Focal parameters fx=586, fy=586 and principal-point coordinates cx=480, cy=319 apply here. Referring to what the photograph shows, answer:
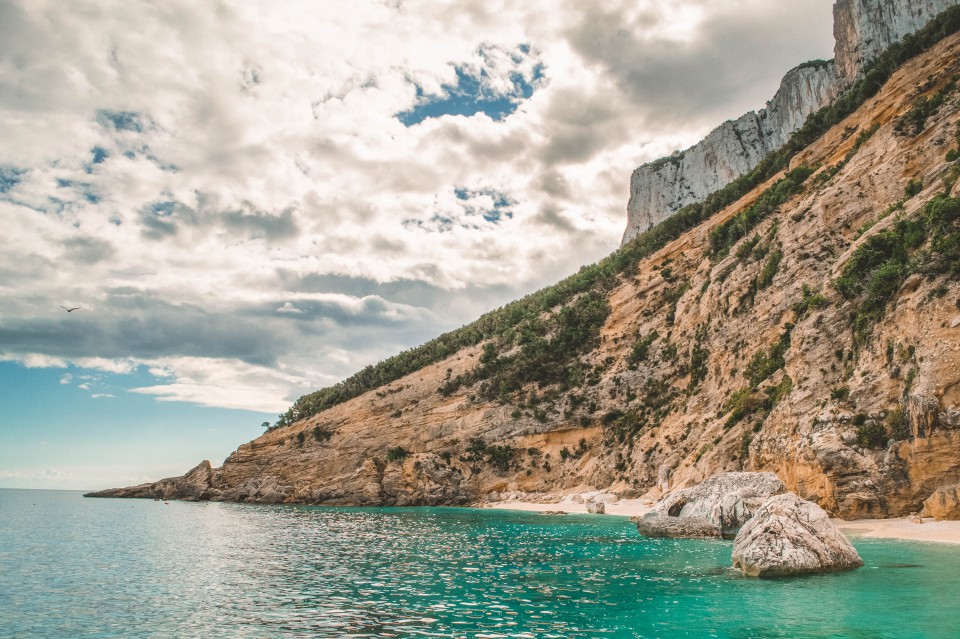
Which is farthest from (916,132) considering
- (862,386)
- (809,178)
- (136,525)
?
(136,525)

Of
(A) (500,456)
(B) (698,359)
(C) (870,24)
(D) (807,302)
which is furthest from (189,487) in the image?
(C) (870,24)

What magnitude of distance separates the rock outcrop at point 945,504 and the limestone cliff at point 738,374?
1.29 m

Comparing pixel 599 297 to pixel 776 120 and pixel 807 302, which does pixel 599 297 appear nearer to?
pixel 807 302

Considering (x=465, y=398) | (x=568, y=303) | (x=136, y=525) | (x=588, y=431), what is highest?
(x=568, y=303)

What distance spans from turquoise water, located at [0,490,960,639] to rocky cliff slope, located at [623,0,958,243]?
65386mm

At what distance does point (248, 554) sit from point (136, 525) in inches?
919

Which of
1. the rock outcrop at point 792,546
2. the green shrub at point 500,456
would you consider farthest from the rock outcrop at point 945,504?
the green shrub at point 500,456

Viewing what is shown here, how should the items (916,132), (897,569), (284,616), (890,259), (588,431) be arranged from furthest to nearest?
(588,431)
(916,132)
(890,259)
(897,569)
(284,616)

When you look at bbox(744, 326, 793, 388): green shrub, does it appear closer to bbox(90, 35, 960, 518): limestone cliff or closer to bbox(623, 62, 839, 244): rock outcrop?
bbox(90, 35, 960, 518): limestone cliff

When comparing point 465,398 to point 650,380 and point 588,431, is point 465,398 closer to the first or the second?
point 588,431

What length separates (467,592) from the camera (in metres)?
15.9

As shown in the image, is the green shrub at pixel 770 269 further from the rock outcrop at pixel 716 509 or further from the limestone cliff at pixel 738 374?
the rock outcrop at pixel 716 509

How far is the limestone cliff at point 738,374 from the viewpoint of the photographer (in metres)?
26.1

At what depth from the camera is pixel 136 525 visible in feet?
140
